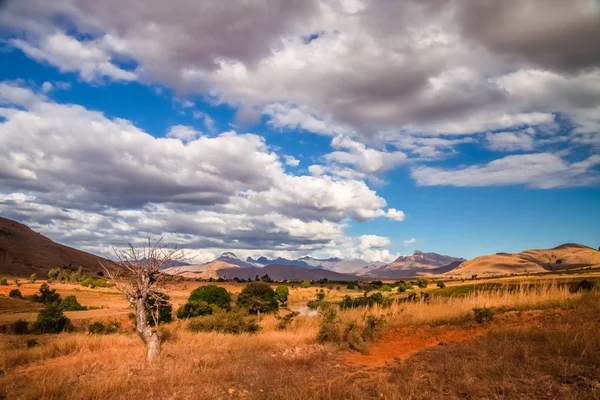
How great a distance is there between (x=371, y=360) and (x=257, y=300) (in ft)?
115

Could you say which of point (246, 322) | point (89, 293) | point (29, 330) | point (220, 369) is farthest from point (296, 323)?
point (89, 293)

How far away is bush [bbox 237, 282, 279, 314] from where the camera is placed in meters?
45.4

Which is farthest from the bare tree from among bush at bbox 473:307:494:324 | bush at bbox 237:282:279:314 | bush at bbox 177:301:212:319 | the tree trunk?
bush at bbox 237:282:279:314

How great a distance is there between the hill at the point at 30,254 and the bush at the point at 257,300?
71005 mm

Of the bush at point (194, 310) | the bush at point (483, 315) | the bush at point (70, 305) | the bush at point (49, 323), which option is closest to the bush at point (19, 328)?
the bush at point (49, 323)

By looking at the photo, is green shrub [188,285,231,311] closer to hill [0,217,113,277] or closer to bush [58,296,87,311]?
bush [58,296,87,311]

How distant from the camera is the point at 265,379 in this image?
31.0ft

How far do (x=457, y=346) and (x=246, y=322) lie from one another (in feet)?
43.5

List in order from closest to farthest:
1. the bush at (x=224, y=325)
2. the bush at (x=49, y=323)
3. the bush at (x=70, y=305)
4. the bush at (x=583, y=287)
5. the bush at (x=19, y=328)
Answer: the bush at (x=583, y=287)
the bush at (x=224, y=325)
the bush at (x=19, y=328)
the bush at (x=49, y=323)
the bush at (x=70, y=305)

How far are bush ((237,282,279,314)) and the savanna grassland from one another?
2782 centimetres

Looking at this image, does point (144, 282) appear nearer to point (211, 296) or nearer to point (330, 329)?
point (330, 329)

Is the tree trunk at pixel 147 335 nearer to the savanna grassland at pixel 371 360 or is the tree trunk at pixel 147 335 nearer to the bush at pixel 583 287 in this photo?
the savanna grassland at pixel 371 360

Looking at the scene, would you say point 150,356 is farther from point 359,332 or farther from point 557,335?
point 557,335

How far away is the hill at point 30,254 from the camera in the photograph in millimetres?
121750
